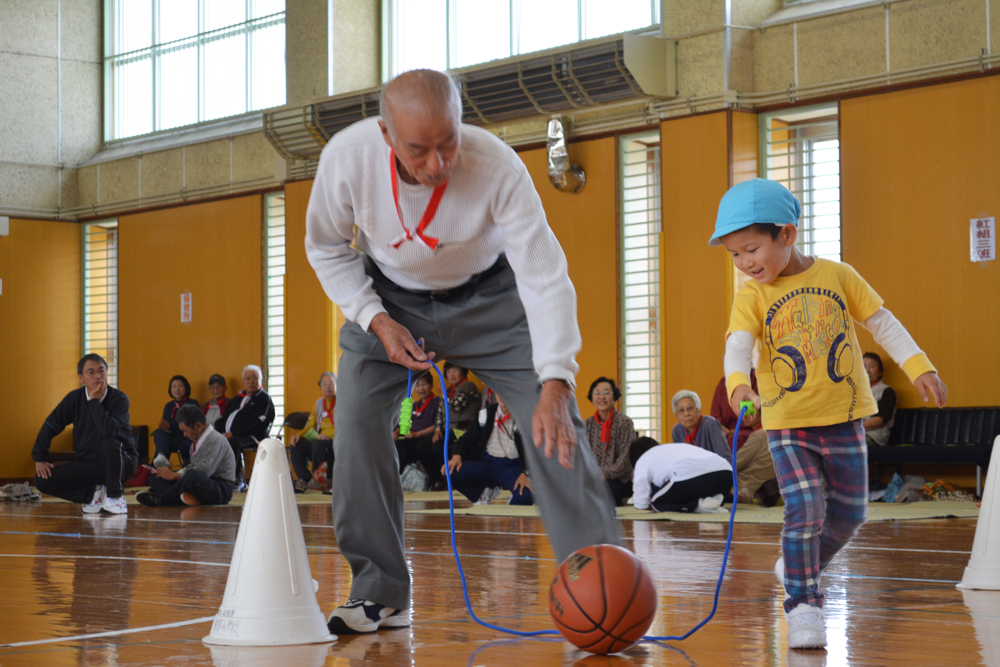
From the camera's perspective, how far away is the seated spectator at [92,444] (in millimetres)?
9289

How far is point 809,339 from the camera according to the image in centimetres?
323

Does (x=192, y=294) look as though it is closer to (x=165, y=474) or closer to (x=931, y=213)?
(x=165, y=474)

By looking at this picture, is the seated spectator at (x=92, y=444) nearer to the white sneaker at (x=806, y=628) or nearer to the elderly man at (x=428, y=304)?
the elderly man at (x=428, y=304)

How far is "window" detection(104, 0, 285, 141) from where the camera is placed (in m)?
14.6

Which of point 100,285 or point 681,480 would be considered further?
point 100,285

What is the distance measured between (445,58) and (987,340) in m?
6.52

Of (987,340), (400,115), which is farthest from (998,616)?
(987,340)

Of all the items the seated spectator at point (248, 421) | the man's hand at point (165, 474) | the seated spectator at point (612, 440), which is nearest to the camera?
the seated spectator at point (612, 440)

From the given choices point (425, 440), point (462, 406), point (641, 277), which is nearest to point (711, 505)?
point (462, 406)

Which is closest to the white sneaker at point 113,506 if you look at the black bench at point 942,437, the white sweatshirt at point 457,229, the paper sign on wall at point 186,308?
the black bench at point 942,437

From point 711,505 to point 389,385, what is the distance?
5434mm

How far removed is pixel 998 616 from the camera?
3186 millimetres

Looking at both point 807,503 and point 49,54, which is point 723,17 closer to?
point 807,503

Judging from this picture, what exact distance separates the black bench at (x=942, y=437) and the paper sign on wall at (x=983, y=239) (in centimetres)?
118
